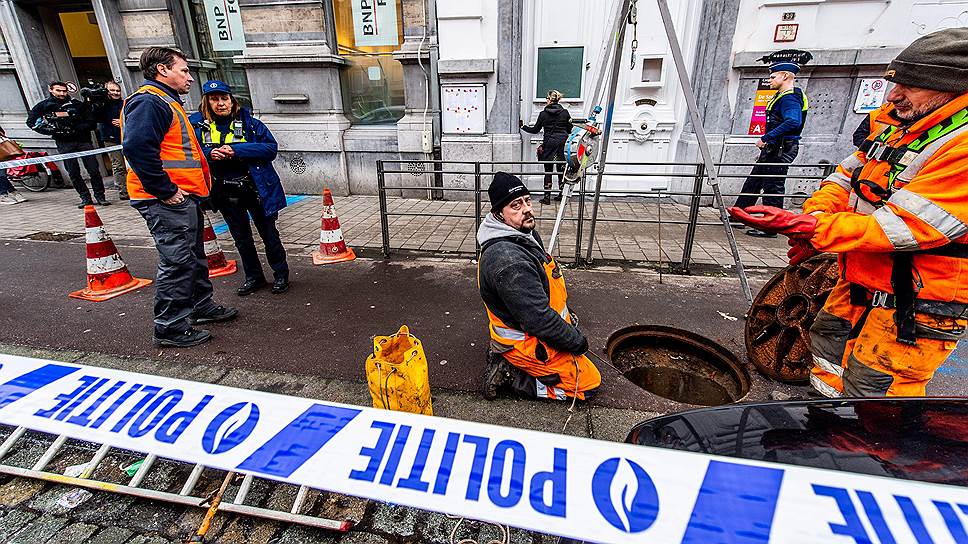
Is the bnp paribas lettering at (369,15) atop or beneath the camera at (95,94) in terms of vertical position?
atop

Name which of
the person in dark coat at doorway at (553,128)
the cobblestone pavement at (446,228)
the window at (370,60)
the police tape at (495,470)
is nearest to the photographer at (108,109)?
the cobblestone pavement at (446,228)

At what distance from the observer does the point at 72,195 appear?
933cm

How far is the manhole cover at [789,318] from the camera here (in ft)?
9.05

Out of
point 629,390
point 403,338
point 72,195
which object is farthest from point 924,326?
point 72,195

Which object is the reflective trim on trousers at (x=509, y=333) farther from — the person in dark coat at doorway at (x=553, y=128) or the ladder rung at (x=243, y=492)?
the person in dark coat at doorway at (x=553, y=128)

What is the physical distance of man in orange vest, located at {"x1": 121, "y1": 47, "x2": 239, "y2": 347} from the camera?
118 inches

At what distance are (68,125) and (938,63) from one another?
11.4 meters

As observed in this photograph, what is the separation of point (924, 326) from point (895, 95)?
3.39 feet

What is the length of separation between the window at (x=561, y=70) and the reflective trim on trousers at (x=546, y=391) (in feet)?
22.3

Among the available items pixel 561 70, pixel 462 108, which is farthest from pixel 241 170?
pixel 561 70

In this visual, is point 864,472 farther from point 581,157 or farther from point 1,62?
point 1,62

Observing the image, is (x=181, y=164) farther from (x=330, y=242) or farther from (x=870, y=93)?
(x=870, y=93)

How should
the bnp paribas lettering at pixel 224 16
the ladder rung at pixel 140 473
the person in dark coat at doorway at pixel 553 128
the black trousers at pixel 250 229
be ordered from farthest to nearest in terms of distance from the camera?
the bnp paribas lettering at pixel 224 16
the person in dark coat at doorway at pixel 553 128
the black trousers at pixel 250 229
the ladder rung at pixel 140 473

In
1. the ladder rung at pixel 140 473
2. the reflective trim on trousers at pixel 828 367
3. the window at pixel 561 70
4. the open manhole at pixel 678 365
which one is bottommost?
the open manhole at pixel 678 365
